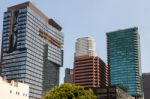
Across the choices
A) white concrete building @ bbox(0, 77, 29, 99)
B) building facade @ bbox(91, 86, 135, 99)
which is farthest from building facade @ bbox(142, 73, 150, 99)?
white concrete building @ bbox(0, 77, 29, 99)

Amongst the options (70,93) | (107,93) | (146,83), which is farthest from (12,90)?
(146,83)

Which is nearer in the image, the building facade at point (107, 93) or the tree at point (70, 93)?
the tree at point (70, 93)

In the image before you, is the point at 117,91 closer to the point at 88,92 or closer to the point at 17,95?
the point at 17,95

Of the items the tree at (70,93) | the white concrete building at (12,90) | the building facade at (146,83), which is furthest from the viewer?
the building facade at (146,83)

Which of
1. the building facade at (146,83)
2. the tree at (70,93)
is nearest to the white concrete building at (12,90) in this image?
the tree at (70,93)

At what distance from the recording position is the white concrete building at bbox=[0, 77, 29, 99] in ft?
386

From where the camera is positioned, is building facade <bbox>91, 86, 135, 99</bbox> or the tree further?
building facade <bbox>91, 86, 135, 99</bbox>

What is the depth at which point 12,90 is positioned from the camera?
122375mm

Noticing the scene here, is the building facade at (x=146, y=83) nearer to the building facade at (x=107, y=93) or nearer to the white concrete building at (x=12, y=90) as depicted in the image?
the building facade at (x=107, y=93)

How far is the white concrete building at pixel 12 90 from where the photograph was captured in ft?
386

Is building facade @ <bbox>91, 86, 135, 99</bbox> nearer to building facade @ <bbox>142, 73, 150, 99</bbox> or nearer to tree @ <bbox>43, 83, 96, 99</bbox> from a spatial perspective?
building facade @ <bbox>142, 73, 150, 99</bbox>

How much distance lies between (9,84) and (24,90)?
10.5m

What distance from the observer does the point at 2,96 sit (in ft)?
384

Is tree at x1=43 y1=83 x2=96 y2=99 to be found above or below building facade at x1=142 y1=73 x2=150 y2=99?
below
